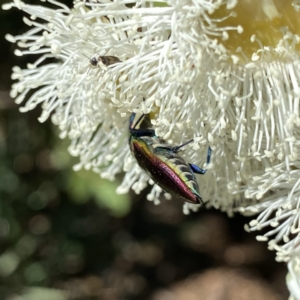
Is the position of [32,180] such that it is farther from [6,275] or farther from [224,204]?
[224,204]

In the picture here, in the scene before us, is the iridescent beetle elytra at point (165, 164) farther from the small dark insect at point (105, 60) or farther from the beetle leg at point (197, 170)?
the small dark insect at point (105, 60)

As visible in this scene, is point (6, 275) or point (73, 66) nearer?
point (73, 66)

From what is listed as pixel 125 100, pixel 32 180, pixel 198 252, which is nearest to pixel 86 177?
pixel 32 180

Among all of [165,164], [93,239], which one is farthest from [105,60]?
[93,239]

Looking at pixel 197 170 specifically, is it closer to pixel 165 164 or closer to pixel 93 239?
pixel 165 164

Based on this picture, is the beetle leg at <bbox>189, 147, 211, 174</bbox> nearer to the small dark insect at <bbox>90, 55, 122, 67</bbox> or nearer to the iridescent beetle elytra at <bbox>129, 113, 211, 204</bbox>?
the iridescent beetle elytra at <bbox>129, 113, 211, 204</bbox>
